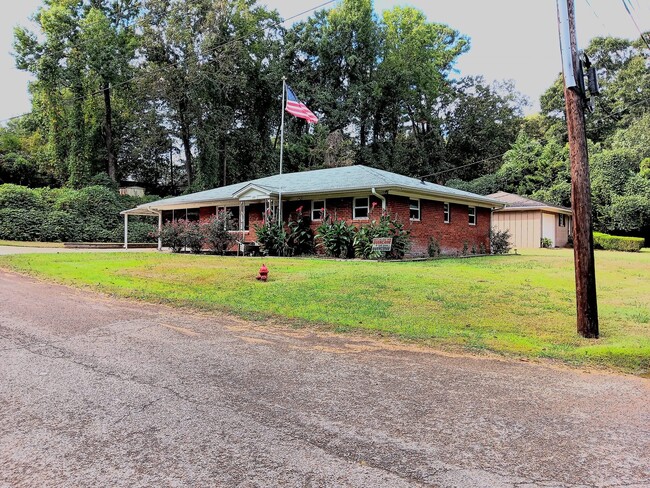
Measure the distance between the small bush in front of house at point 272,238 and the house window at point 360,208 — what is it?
3365 millimetres

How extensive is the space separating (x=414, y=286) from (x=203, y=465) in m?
8.07

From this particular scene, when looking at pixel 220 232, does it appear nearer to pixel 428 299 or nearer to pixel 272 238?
pixel 272 238

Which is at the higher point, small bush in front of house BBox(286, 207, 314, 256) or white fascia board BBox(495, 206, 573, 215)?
white fascia board BBox(495, 206, 573, 215)

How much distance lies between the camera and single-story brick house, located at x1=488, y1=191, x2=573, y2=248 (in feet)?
97.9

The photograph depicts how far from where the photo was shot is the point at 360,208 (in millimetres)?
19547

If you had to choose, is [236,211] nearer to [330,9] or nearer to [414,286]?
[414,286]

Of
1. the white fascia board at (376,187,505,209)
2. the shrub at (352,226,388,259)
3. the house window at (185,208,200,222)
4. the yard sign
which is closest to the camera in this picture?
the yard sign

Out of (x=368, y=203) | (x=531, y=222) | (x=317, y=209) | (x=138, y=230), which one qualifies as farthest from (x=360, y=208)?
(x=138, y=230)

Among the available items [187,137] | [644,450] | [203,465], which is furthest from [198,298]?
[187,137]

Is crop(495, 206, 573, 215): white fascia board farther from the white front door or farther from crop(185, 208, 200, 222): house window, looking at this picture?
crop(185, 208, 200, 222): house window

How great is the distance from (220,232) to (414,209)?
8996 mm

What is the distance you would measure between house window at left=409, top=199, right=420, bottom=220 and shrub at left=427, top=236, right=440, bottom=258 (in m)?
1.31

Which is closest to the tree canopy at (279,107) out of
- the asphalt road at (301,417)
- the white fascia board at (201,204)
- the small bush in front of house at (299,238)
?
the white fascia board at (201,204)

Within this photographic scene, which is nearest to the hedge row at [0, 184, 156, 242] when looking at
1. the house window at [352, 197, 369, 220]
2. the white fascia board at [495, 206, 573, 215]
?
the house window at [352, 197, 369, 220]
